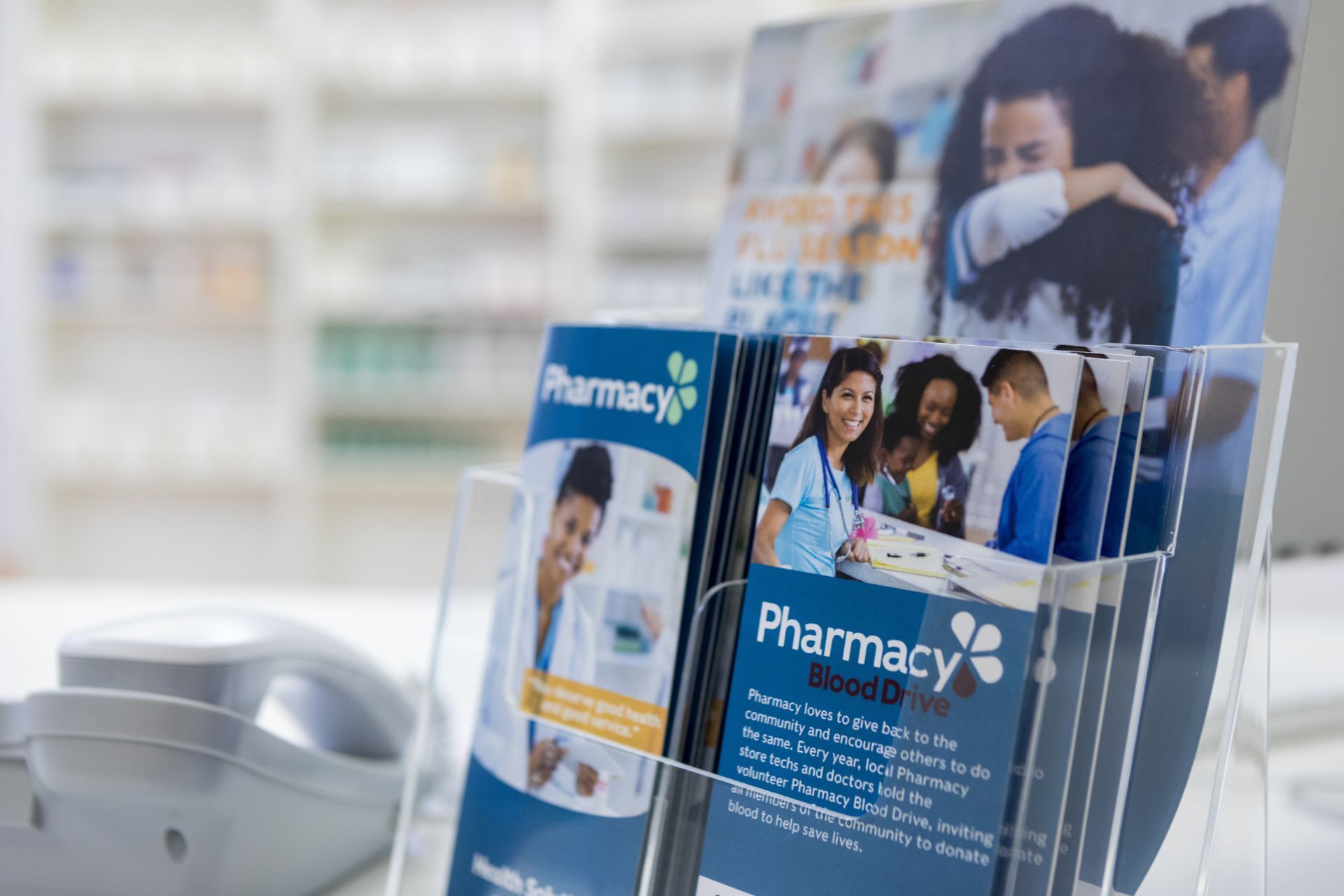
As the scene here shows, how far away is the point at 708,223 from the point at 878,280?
2980mm

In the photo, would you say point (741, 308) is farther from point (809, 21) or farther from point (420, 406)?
point (420, 406)

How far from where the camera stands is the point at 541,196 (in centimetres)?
374

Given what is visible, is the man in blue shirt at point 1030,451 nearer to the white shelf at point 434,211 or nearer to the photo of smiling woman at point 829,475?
the photo of smiling woman at point 829,475

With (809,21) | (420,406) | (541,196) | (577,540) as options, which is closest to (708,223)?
(541,196)

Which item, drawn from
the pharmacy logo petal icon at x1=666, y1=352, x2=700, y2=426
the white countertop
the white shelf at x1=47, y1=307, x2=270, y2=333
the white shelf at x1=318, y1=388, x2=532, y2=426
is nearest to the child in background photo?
the pharmacy logo petal icon at x1=666, y1=352, x2=700, y2=426

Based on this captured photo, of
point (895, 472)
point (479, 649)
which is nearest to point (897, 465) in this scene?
point (895, 472)

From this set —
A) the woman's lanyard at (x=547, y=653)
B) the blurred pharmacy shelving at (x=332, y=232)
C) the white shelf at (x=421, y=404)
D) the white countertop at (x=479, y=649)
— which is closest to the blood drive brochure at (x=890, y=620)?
the woman's lanyard at (x=547, y=653)

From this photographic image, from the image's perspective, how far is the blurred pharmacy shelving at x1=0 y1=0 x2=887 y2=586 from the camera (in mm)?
3643

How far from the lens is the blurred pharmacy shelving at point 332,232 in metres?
3.64

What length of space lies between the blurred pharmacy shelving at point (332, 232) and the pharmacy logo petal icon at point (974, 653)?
126 inches

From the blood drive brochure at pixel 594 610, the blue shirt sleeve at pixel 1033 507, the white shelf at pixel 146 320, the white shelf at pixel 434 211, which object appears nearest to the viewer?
the blue shirt sleeve at pixel 1033 507

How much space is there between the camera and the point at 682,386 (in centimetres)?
54

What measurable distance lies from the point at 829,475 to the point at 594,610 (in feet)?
0.49

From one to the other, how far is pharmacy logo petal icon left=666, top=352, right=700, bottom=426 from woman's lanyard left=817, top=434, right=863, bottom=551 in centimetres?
8
